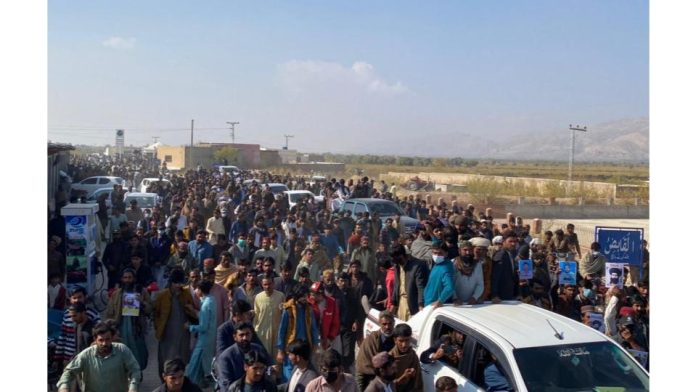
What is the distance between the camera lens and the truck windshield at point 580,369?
17.1ft

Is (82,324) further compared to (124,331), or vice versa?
(124,331)

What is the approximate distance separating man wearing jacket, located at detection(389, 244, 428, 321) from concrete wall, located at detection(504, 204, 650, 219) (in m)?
23.0

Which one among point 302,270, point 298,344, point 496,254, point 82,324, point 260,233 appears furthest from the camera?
point 260,233

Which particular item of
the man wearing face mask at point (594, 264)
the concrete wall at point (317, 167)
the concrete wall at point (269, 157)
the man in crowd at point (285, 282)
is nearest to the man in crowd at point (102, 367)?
the man in crowd at point (285, 282)

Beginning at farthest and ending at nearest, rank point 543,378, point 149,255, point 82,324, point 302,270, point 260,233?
point 260,233
point 149,255
point 302,270
point 82,324
point 543,378

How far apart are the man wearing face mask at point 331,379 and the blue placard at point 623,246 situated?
728cm

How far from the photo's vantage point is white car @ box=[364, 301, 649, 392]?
17.2 ft

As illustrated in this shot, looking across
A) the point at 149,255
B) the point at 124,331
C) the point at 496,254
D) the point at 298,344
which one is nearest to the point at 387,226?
the point at 149,255

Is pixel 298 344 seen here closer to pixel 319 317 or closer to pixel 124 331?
A: pixel 319 317

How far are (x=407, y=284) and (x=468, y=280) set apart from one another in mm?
724

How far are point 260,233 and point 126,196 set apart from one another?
944 cm

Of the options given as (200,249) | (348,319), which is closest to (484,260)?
(348,319)

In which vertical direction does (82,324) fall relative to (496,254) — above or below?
below

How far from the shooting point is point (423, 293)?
7652 millimetres
